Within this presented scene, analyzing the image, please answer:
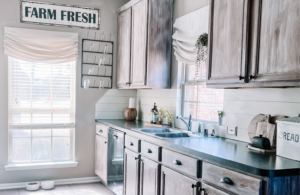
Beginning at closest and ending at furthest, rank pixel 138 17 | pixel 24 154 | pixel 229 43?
pixel 229 43 < pixel 138 17 < pixel 24 154

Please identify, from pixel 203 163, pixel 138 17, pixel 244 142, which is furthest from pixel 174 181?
pixel 138 17

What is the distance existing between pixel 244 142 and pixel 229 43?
82 cm

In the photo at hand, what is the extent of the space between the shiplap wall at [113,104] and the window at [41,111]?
402 mm

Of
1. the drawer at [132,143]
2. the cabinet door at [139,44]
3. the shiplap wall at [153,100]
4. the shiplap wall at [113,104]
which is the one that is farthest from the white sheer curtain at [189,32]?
the shiplap wall at [113,104]

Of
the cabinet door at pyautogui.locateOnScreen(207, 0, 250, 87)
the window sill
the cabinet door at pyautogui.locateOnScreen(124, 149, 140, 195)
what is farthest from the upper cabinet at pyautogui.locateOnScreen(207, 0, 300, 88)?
the window sill

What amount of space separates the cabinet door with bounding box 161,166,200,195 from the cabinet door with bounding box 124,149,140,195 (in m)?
0.56

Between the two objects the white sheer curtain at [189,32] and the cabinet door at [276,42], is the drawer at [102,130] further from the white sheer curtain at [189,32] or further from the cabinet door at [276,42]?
the cabinet door at [276,42]

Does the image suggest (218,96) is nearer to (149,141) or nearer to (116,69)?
(149,141)

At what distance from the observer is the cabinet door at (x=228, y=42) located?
2160 millimetres

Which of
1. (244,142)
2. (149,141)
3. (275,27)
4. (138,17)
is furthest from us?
(138,17)

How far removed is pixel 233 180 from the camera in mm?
1812

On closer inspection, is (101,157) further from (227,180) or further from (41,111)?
(227,180)

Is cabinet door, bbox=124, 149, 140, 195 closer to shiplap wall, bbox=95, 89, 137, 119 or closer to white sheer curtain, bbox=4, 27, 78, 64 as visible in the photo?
shiplap wall, bbox=95, 89, 137, 119

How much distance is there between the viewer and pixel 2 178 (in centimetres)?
410
